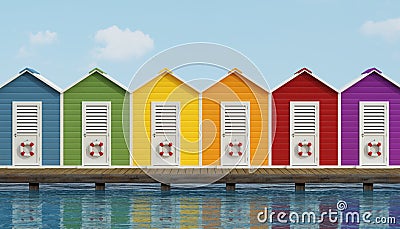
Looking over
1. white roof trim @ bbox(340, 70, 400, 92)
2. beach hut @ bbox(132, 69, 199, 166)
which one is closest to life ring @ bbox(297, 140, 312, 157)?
white roof trim @ bbox(340, 70, 400, 92)

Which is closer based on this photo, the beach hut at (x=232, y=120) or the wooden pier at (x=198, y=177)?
the wooden pier at (x=198, y=177)

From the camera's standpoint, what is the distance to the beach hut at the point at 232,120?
16.6 meters

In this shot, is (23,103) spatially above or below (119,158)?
above

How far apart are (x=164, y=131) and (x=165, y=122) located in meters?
0.21

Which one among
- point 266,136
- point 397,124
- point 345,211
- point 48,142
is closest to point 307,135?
point 266,136

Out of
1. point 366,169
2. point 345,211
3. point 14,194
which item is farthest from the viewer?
point 366,169

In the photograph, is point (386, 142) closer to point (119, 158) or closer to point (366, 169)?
point (366, 169)

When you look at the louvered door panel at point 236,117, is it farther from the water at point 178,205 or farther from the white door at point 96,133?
the white door at point 96,133

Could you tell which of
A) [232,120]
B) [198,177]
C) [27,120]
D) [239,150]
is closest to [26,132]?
[27,120]

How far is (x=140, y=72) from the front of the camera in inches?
631

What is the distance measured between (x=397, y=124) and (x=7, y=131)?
9.20 metres

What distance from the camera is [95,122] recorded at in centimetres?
1677

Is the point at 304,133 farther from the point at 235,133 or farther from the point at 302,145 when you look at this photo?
the point at 235,133

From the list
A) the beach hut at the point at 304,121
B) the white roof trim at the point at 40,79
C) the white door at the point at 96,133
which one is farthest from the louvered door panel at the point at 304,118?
the white roof trim at the point at 40,79
